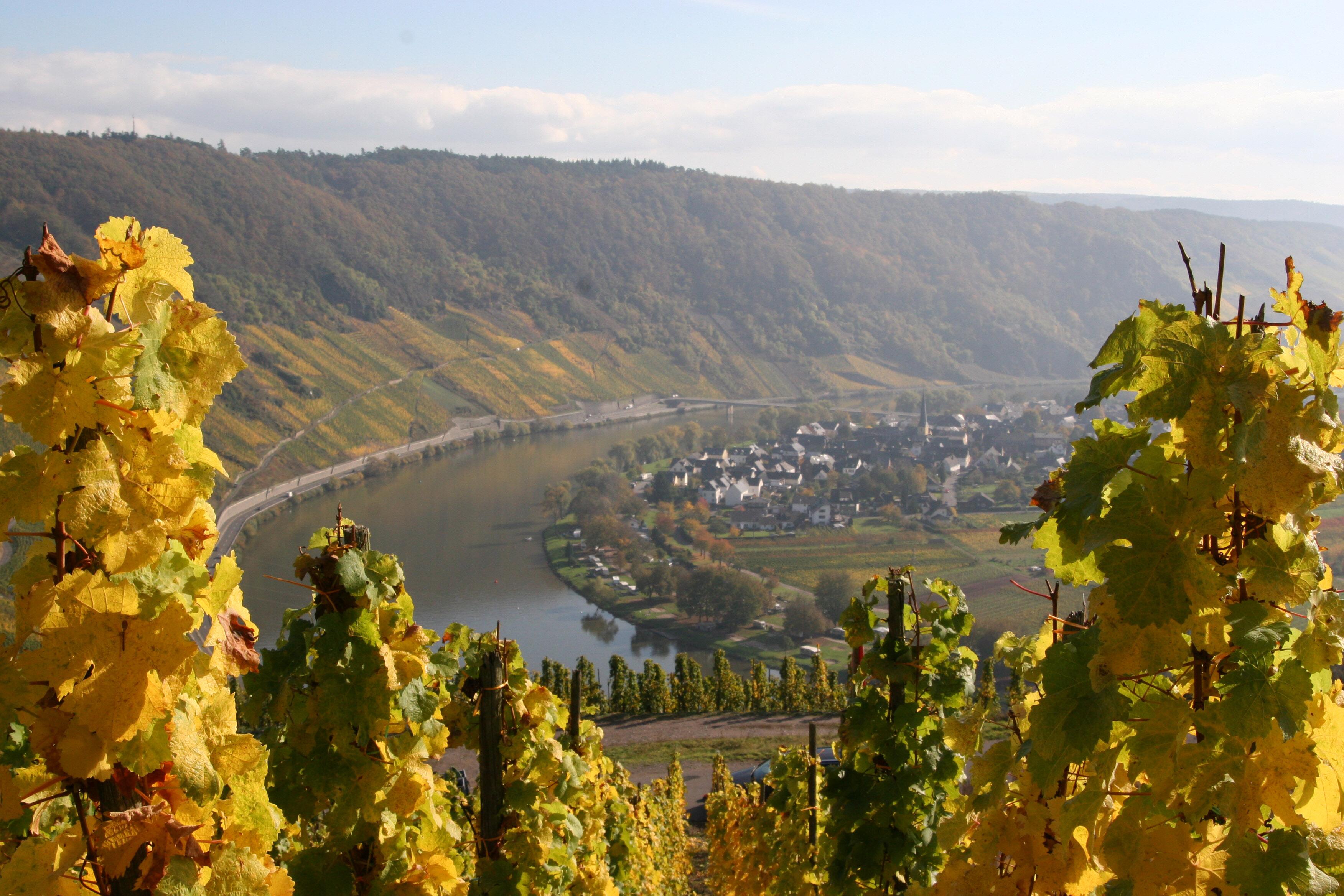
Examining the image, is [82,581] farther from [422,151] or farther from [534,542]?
[422,151]

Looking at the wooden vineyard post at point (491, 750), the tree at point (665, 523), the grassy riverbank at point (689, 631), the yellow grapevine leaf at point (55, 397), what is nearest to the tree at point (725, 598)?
the grassy riverbank at point (689, 631)

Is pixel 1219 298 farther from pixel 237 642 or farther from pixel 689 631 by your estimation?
pixel 689 631

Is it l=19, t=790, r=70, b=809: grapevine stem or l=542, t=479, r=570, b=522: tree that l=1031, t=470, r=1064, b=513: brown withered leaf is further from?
l=542, t=479, r=570, b=522: tree

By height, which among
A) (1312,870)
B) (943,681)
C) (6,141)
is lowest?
(943,681)

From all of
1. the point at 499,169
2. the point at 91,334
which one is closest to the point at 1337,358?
the point at 91,334

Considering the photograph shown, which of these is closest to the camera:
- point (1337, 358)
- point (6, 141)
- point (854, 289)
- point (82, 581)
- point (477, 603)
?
point (1337, 358)

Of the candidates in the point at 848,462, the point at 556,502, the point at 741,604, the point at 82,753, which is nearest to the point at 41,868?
the point at 82,753

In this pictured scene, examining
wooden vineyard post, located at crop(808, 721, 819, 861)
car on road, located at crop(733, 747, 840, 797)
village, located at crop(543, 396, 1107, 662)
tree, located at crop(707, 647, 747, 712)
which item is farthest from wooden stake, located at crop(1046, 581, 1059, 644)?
village, located at crop(543, 396, 1107, 662)

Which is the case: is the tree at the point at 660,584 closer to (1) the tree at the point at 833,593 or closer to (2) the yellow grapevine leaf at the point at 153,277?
(1) the tree at the point at 833,593
